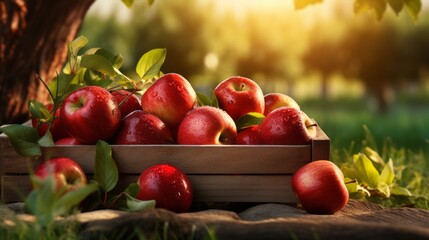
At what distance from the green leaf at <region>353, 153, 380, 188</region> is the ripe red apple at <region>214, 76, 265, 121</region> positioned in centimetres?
62

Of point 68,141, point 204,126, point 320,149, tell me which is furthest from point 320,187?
point 68,141

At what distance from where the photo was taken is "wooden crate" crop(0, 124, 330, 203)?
9.12 ft

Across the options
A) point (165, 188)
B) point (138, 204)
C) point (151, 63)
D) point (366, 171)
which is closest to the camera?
point (138, 204)

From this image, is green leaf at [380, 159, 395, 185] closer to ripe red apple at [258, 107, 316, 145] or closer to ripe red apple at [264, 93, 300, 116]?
ripe red apple at [264, 93, 300, 116]

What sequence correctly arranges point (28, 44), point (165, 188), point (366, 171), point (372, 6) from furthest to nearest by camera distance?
point (28, 44) → point (372, 6) → point (366, 171) → point (165, 188)

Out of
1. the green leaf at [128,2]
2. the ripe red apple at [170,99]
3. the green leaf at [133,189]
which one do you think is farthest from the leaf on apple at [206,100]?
the green leaf at [128,2]

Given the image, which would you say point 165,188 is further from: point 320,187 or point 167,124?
point 320,187

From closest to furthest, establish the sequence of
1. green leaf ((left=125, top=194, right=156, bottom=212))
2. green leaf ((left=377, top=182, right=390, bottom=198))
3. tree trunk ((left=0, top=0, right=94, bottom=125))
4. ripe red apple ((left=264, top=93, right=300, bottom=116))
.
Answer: green leaf ((left=125, top=194, right=156, bottom=212))
ripe red apple ((left=264, top=93, right=300, bottom=116))
green leaf ((left=377, top=182, right=390, bottom=198))
tree trunk ((left=0, top=0, right=94, bottom=125))

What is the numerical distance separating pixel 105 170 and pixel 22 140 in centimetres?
39

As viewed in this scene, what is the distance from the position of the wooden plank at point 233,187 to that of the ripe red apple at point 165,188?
0.13 meters

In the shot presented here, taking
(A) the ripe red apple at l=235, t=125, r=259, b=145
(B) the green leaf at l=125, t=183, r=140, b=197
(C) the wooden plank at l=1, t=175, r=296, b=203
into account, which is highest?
(A) the ripe red apple at l=235, t=125, r=259, b=145

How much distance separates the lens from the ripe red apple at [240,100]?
3.03m

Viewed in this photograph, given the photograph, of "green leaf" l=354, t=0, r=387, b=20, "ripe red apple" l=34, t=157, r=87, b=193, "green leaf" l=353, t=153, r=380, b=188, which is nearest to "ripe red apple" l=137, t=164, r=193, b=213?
"ripe red apple" l=34, t=157, r=87, b=193

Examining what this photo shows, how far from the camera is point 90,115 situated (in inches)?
108
